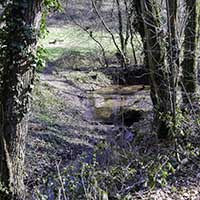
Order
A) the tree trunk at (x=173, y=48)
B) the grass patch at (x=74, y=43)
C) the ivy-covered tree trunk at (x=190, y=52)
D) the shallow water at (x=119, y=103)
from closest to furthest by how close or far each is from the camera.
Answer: the tree trunk at (x=173, y=48) < the ivy-covered tree trunk at (x=190, y=52) < the shallow water at (x=119, y=103) < the grass patch at (x=74, y=43)

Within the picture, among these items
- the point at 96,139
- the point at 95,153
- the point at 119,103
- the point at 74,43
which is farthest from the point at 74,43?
the point at 95,153

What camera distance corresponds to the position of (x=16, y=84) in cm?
621

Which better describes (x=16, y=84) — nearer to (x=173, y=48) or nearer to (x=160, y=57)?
(x=173, y=48)

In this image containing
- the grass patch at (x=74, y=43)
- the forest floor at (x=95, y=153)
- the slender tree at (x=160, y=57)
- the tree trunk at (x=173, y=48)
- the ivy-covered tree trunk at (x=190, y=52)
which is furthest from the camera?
the grass patch at (x=74, y=43)

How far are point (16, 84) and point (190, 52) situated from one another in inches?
216

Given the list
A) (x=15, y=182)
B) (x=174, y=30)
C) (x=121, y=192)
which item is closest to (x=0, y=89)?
(x=15, y=182)

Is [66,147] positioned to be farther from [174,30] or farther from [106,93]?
[106,93]

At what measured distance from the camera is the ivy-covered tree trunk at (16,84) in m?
6.02

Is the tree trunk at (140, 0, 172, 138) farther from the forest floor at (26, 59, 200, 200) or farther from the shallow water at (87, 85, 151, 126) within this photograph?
the shallow water at (87, 85, 151, 126)

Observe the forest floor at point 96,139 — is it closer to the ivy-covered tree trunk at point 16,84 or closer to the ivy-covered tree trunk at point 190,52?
the ivy-covered tree trunk at point 16,84

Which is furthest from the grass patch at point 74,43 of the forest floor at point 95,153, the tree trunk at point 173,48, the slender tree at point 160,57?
the tree trunk at point 173,48

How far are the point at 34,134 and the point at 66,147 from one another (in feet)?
2.92

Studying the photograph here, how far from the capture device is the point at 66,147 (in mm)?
11336

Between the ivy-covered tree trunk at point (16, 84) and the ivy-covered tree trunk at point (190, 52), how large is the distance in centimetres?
501
